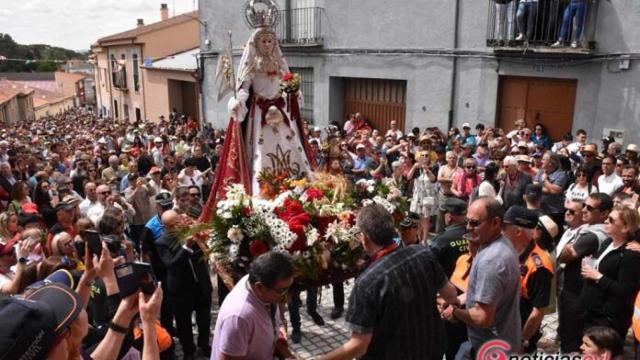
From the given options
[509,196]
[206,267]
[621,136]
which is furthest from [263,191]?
[621,136]

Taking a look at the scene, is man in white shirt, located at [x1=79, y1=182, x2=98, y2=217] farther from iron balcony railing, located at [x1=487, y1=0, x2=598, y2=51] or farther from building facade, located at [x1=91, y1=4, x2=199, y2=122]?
building facade, located at [x1=91, y1=4, x2=199, y2=122]

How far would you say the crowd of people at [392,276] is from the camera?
2.87 metres

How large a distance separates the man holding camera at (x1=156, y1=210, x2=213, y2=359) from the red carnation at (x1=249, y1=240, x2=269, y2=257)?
1.47 meters

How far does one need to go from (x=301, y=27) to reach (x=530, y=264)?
14219 mm

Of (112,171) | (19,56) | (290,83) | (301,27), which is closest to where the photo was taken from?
(290,83)

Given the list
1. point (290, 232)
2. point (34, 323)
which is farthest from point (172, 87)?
point (34, 323)

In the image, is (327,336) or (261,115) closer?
(327,336)

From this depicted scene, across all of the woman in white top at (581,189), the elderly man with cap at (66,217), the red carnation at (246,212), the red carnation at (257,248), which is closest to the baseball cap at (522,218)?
the red carnation at (257,248)

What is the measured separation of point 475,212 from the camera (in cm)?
342

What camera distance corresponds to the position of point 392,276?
2947 millimetres

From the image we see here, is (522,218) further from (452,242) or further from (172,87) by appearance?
(172,87)

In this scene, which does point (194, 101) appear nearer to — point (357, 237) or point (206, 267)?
point (206, 267)

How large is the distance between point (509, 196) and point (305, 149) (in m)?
3.00

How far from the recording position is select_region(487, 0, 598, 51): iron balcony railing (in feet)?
35.0
